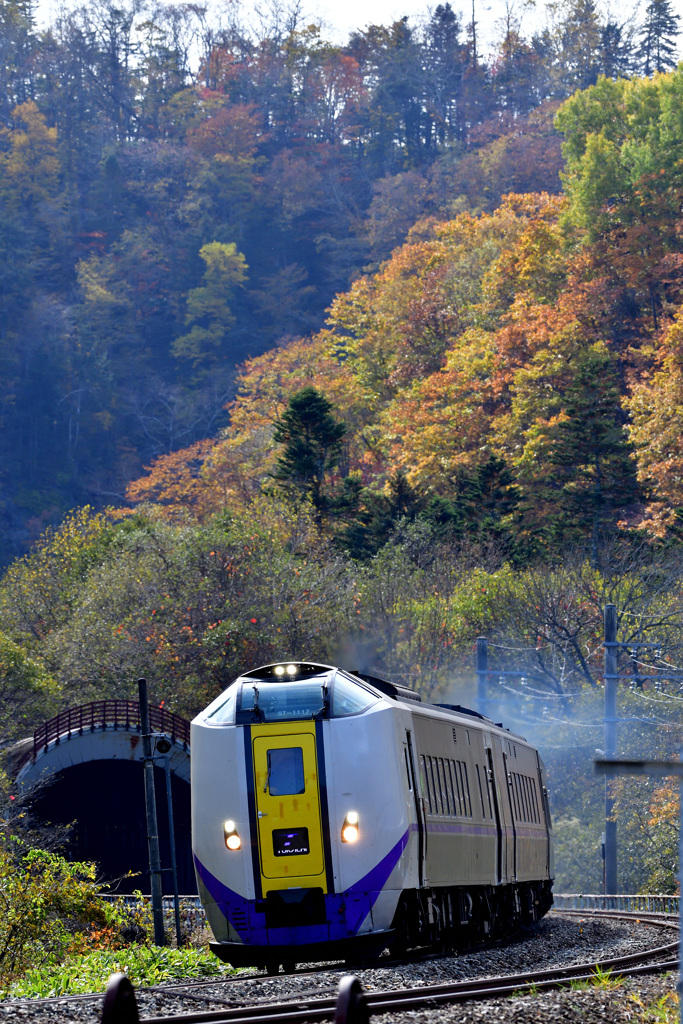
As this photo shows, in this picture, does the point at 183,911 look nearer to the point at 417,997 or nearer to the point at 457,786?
the point at 457,786

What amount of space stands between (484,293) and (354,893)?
203 feet

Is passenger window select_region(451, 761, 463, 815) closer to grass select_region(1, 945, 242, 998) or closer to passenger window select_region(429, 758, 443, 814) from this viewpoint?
passenger window select_region(429, 758, 443, 814)

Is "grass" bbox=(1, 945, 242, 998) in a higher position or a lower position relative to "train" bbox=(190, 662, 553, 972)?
lower

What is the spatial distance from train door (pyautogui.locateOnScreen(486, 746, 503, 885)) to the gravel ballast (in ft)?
5.61

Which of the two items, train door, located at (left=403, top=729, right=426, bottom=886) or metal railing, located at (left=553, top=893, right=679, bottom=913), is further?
metal railing, located at (left=553, top=893, right=679, bottom=913)

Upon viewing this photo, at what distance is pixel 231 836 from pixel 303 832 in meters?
0.73

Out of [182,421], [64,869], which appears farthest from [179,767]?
[182,421]

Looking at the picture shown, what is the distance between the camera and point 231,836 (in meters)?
13.5

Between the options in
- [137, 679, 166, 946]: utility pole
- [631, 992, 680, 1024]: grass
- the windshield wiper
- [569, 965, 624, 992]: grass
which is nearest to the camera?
[631, 992, 680, 1024]: grass

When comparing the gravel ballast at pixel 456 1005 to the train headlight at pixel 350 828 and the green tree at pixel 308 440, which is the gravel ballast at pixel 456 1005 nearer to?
the train headlight at pixel 350 828

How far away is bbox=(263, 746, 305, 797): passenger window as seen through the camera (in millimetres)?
13461

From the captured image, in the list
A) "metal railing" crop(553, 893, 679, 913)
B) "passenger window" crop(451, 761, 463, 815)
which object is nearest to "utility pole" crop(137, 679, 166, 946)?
"passenger window" crop(451, 761, 463, 815)

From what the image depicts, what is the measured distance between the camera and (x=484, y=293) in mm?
72688

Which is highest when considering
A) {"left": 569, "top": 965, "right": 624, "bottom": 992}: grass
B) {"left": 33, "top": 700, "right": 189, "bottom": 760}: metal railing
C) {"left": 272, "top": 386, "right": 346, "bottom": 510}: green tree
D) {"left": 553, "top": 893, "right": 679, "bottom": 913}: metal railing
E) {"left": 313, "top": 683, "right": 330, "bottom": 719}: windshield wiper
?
{"left": 272, "top": 386, "right": 346, "bottom": 510}: green tree
